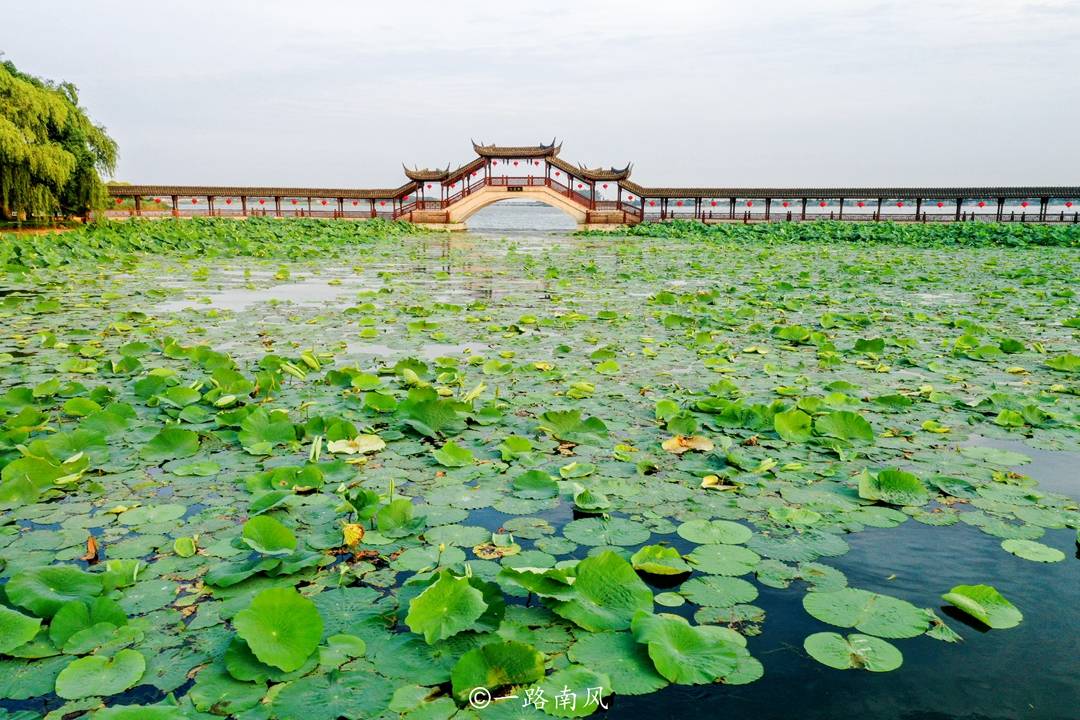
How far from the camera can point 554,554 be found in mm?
2086

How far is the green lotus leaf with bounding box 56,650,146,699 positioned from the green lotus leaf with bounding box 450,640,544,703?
0.68 meters

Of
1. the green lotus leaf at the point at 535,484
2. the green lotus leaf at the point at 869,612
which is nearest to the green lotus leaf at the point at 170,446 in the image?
the green lotus leaf at the point at 535,484

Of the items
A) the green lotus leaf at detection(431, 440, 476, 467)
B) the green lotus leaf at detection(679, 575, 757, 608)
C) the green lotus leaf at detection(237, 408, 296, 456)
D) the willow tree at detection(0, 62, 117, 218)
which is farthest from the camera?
the willow tree at detection(0, 62, 117, 218)

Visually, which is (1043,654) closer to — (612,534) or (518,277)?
(612,534)

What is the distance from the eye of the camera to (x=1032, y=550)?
2.09 metres

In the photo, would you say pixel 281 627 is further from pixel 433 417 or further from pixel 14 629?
pixel 433 417

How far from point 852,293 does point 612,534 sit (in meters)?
7.50

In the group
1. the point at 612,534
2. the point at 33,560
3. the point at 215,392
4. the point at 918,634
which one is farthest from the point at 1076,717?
the point at 215,392

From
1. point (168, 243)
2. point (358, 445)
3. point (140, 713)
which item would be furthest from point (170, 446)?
point (168, 243)

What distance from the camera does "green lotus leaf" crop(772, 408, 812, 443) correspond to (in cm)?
308

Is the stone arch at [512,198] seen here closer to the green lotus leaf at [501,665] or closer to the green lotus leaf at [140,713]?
the green lotus leaf at [501,665]

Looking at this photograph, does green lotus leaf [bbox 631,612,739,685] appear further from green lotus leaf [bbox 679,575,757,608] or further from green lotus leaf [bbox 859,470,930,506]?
green lotus leaf [bbox 859,470,930,506]

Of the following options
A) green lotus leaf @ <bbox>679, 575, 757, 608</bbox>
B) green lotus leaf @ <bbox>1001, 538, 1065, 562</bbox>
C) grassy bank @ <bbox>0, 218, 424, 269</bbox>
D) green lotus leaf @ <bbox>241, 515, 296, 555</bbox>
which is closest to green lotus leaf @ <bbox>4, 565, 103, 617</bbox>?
green lotus leaf @ <bbox>241, 515, 296, 555</bbox>

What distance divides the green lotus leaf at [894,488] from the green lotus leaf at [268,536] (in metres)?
1.88
